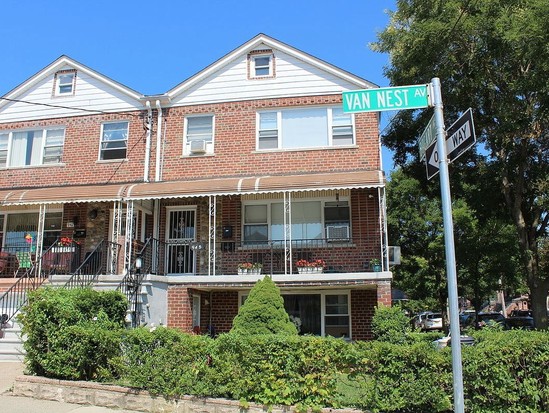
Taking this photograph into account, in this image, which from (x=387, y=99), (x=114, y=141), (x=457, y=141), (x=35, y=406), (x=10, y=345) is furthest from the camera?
(x=114, y=141)

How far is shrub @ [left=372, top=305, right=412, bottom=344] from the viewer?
11.3 metres

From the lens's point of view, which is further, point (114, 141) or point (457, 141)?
point (114, 141)

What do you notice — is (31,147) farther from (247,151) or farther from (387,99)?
(387,99)

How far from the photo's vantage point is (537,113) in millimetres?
13945

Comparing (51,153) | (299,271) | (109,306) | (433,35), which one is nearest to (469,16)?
(433,35)

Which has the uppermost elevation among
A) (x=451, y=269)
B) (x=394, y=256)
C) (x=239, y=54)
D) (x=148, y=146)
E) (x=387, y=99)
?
(x=239, y=54)

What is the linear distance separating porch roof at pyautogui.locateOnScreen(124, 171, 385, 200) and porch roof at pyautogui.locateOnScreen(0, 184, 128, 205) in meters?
0.49

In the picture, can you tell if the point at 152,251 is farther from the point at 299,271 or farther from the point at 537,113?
the point at 537,113

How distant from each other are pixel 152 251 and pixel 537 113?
37.5 feet

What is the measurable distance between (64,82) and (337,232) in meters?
10.9

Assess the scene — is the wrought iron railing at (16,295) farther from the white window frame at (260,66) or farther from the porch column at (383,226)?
the white window frame at (260,66)

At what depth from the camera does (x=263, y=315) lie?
32.0 ft

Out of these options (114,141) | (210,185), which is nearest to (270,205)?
(210,185)

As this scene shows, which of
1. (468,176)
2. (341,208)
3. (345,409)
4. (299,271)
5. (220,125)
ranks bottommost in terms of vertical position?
(345,409)
